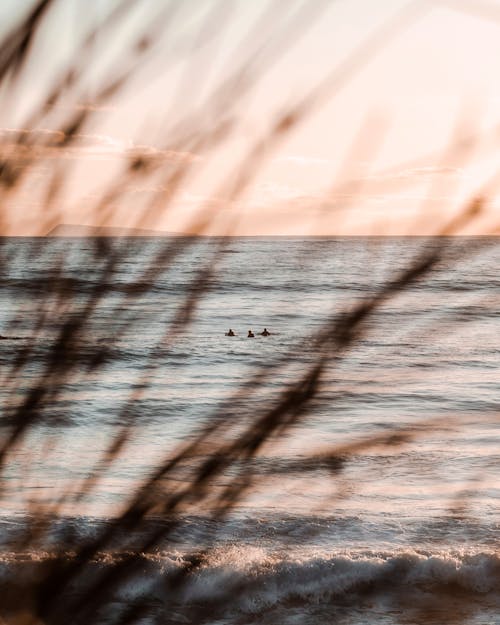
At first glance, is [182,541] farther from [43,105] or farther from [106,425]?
[43,105]

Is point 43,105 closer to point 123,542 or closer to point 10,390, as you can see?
point 10,390

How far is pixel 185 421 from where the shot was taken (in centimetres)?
1138

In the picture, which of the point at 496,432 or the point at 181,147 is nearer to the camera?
the point at 181,147

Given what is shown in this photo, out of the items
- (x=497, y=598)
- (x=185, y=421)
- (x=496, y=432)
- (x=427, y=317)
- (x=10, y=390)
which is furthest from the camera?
(x=185, y=421)

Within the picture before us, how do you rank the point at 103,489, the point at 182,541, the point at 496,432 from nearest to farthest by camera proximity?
1. the point at 182,541
2. the point at 103,489
3. the point at 496,432

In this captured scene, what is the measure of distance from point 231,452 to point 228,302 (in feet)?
87.2

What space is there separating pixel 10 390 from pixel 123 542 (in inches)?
6.7

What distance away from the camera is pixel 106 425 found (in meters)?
10.8

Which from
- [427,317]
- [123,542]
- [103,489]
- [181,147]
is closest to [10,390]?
[123,542]

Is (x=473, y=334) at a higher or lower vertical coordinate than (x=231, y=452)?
lower

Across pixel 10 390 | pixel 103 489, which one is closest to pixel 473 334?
pixel 103 489

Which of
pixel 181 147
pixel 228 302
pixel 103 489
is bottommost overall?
pixel 228 302

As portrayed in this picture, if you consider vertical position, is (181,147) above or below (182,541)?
above

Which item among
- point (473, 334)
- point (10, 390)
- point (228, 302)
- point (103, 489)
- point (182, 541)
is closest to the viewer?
point (10, 390)
